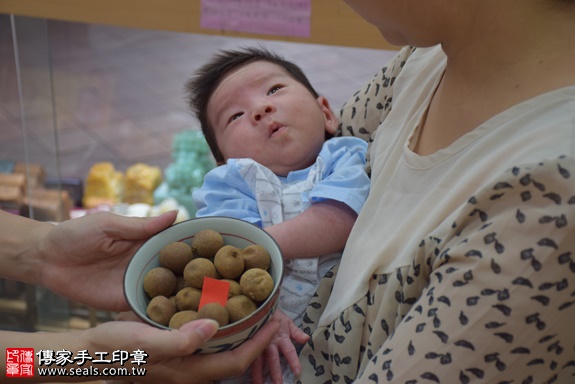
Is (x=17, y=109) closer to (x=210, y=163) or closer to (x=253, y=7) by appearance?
(x=210, y=163)

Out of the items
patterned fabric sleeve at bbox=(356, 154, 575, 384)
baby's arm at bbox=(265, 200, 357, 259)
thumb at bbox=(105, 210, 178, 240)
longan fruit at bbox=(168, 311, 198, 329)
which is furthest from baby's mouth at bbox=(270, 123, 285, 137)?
patterned fabric sleeve at bbox=(356, 154, 575, 384)

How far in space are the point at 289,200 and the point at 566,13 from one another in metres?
0.70

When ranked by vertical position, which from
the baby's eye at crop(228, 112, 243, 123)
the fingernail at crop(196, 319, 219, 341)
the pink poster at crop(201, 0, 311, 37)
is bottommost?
the fingernail at crop(196, 319, 219, 341)

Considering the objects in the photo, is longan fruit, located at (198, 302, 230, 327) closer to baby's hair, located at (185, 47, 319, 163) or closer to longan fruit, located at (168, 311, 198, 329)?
longan fruit, located at (168, 311, 198, 329)

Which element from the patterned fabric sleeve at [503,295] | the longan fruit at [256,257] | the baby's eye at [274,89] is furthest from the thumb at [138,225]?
the patterned fabric sleeve at [503,295]

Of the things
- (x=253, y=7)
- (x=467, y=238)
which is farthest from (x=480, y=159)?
(x=253, y=7)

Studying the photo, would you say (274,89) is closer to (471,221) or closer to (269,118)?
(269,118)

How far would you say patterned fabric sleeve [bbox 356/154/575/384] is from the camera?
0.77 m

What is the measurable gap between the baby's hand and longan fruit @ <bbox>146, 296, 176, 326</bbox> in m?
0.23

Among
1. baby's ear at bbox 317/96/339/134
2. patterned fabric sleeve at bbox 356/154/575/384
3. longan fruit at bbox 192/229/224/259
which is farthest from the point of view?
baby's ear at bbox 317/96/339/134

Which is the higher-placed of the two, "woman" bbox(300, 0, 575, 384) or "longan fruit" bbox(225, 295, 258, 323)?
"woman" bbox(300, 0, 575, 384)

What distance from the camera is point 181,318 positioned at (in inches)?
40.7

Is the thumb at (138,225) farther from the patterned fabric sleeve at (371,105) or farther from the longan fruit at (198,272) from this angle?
the patterned fabric sleeve at (371,105)

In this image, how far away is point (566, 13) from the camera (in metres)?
0.90
